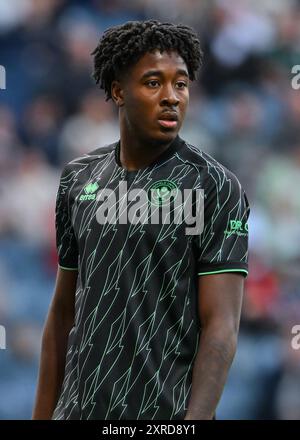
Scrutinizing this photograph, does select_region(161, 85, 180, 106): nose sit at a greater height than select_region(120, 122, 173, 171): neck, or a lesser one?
greater

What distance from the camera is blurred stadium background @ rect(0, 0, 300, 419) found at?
18.7 ft

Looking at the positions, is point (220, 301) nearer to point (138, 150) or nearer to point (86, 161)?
point (138, 150)

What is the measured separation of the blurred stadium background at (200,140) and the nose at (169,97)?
314 cm

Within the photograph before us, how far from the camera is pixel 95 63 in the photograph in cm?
297

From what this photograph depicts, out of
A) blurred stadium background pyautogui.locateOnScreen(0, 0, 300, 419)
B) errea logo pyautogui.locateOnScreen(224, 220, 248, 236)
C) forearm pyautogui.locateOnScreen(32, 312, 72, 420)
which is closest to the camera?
errea logo pyautogui.locateOnScreen(224, 220, 248, 236)

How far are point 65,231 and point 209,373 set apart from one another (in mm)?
708

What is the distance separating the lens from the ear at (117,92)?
114 inches

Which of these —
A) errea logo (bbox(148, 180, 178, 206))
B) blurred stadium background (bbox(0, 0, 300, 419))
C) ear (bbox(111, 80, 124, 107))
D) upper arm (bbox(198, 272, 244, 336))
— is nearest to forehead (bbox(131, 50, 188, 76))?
ear (bbox(111, 80, 124, 107))

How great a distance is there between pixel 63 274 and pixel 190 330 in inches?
21.4

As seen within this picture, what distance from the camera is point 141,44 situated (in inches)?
110

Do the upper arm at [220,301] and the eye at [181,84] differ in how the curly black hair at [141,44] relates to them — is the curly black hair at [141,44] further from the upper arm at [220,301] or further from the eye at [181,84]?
the upper arm at [220,301]

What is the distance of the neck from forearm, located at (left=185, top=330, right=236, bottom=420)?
56cm

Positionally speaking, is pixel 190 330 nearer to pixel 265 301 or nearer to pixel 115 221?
pixel 115 221

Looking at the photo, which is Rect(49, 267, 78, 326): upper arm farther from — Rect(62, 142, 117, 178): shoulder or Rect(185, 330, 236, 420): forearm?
Rect(185, 330, 236, 420): forearm
